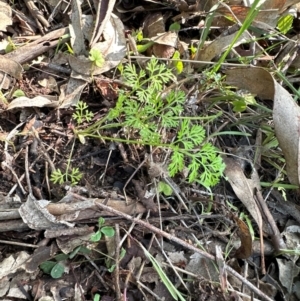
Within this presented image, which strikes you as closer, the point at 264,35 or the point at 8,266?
the point at 8,266

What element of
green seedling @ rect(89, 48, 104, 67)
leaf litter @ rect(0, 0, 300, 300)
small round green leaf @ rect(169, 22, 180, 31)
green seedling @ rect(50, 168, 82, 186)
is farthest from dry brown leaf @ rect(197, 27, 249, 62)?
green seedling @ rect(50, 168, 82, 186)

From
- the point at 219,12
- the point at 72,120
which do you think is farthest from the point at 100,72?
the point at 219,12

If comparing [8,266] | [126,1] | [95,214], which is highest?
[126,1]

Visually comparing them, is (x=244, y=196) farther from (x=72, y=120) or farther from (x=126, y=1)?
(x=126, y=1)

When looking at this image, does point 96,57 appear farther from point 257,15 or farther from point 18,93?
point 257,15

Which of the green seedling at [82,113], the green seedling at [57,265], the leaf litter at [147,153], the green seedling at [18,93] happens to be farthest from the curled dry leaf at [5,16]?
the green seedling at [57,265]

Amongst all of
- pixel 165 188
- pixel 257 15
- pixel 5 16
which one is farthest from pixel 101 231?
pixel 257 15

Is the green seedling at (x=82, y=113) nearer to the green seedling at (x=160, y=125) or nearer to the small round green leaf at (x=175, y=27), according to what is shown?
the green seedling at (x=160, y=125)
